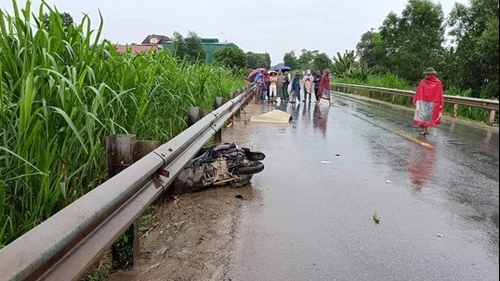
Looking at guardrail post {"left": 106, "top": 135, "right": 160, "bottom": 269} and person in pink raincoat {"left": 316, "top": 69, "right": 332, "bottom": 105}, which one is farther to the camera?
person in pink raincoat {"left": 316, "top": 69, "right": 332, "bottom": 105}

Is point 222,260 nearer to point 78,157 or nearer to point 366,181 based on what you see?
point 78,157

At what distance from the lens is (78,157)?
2.92 meters

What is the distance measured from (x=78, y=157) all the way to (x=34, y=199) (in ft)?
1.68

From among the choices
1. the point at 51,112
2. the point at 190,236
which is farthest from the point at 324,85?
the point at 51,112

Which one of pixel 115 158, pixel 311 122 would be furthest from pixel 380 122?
pixel 115 158

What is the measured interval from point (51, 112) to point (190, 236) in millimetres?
1568

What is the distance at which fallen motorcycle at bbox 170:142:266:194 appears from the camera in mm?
4750

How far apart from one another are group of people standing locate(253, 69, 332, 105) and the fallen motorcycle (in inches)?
669

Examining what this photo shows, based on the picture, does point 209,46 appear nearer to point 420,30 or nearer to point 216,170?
point 420,30

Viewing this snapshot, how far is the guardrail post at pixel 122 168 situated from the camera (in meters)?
2.90

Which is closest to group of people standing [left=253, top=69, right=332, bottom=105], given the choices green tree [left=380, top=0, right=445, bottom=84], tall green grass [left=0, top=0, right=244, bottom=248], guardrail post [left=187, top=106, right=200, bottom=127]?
green tree [left=380, top=0, right=445, bottom=84]

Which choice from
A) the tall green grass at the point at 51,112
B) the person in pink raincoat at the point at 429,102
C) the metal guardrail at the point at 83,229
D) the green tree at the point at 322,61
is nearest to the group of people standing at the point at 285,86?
the person in pink raincoat at the point at 429,102

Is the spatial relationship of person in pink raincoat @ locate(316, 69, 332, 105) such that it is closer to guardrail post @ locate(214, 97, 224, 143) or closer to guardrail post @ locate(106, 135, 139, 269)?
guardrail post @ locate(214, 97, 224, 143)

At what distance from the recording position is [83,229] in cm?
183
